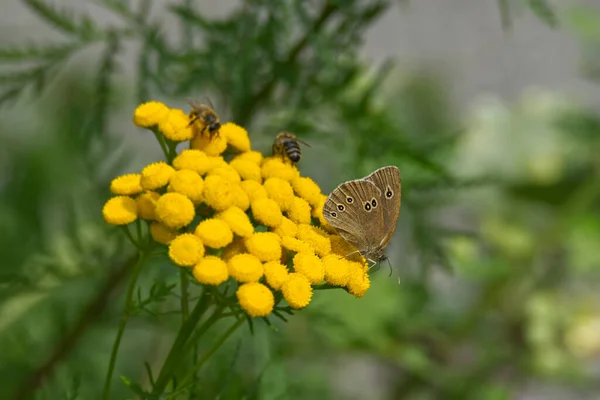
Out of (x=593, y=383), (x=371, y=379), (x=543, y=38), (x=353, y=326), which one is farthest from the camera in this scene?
(x=543, y=38)

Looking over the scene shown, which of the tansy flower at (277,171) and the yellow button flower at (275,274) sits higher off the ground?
the tansy flower at (277,171)

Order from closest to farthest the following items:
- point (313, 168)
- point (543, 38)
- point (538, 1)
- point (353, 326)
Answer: point (538, 1) < point (353, 326) < point (313, 168) < point (543, 38)

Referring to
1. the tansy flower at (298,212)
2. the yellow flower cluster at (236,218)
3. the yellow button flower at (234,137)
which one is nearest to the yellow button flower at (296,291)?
the yellow flower cluster at (236,218)

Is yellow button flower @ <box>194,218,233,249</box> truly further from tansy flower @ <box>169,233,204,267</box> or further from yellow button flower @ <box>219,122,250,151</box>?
yellow button flower @ <box>219,122,250,151</box>

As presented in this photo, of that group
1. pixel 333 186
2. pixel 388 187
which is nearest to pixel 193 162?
pixel 388 187

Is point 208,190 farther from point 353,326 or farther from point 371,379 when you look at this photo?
point 371,379

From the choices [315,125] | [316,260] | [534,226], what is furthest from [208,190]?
[534,226]

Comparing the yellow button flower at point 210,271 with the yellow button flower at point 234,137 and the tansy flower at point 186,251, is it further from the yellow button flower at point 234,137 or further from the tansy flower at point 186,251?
the yellow button flower at point 234,137
